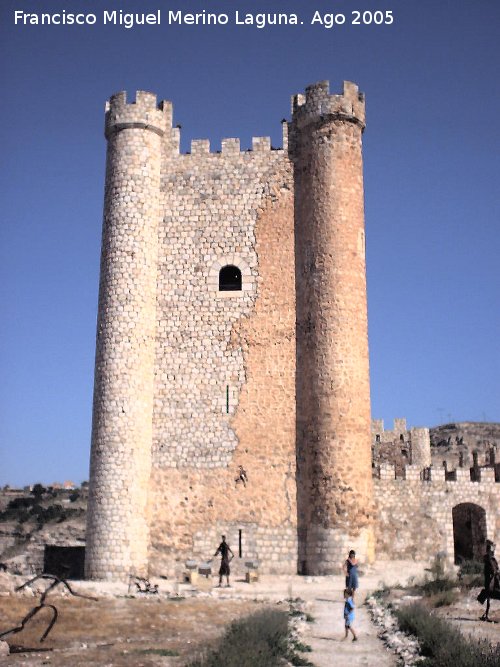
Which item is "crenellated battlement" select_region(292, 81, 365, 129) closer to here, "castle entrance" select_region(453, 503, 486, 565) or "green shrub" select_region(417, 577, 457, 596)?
"castle entrance" select_region(453, 503, 486, 565)

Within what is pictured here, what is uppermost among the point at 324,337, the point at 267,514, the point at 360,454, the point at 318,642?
the point at 324,337

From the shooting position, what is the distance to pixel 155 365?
19.9m

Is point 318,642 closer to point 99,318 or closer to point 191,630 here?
point 191,630

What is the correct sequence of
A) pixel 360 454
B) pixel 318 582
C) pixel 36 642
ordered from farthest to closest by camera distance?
1. pixel 360 454
2. pixel 318 582
3. pixel 36 642

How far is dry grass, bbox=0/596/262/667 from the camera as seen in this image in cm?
971

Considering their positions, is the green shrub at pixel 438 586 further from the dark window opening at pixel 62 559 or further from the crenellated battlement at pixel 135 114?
the crenellated battlement at pixel 135 114

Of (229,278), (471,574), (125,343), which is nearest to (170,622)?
(471,574)

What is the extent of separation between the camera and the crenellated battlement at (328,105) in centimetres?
2042

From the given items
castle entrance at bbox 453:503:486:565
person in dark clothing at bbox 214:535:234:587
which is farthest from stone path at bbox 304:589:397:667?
castle entrance at bbox 453:503:486:565

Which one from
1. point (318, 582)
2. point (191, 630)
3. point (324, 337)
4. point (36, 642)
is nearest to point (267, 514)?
point (318, 582)

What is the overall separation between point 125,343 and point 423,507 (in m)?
8.08

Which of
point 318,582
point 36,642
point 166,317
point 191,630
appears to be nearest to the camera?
point 36,642

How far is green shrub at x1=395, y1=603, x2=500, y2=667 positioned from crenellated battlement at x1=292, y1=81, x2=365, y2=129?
496 inches

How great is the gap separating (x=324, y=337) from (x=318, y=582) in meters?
5.48
